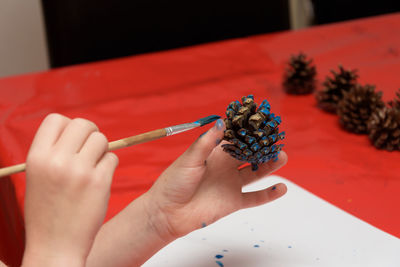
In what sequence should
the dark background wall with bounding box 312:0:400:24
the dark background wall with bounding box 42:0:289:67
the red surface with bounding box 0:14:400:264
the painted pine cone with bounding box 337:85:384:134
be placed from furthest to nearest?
1. the dark background wall with bounding box 312:0:400:24
2. the dark background wall with bounding box 42:0:289:67
3. the painted pine cone with bounding box 337:85:384:134
4. the red surface with bounding box 0:14:400:264

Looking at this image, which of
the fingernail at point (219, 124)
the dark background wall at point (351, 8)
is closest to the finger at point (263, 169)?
the fingernail at point (219, 124)

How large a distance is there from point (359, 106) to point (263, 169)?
1.44 feet

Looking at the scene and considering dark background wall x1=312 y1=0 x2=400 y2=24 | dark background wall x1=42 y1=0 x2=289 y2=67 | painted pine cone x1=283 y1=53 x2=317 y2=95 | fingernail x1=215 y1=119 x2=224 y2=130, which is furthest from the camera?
dark background wall x1=312 y1=0 x2=400 y2=24

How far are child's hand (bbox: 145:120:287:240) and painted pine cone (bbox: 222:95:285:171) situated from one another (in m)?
0.02

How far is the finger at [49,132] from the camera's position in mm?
488

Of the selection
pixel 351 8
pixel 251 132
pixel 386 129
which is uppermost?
pixel 351 8

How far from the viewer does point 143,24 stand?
1.66 meters

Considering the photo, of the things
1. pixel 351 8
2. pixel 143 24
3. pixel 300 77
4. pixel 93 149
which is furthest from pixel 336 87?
pixel 351 8

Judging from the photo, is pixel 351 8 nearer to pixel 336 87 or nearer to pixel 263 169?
pixel 336 87

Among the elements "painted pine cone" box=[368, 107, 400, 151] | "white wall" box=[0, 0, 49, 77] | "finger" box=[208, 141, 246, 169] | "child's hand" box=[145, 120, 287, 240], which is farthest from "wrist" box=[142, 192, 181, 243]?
"white wall" box=[0, 0, 49, 77]

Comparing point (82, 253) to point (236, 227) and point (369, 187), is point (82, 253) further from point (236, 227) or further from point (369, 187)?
point (369, 187)

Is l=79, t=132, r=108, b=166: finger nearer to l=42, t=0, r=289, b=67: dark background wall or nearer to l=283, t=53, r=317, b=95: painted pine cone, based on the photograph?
l=283, t=53, r=317, b=95: painted pine cone

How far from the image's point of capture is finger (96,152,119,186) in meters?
0.49

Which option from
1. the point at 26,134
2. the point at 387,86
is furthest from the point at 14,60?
the point at 387,86
